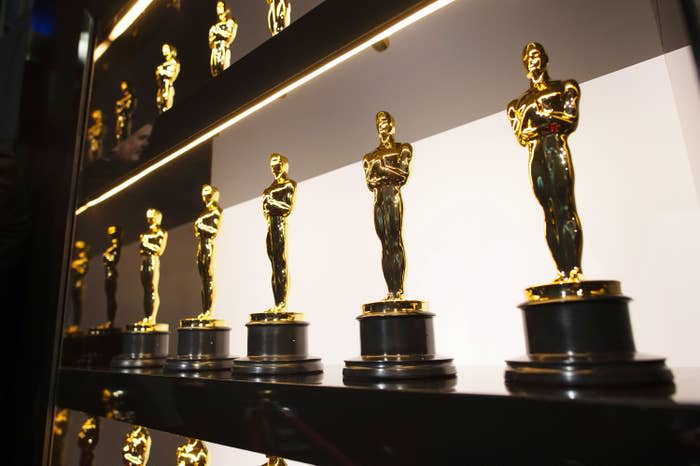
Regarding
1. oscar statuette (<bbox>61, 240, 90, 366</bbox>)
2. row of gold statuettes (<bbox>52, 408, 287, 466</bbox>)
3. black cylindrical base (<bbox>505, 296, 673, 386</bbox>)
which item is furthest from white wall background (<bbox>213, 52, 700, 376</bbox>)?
oscar statuette (<bbox>61, 240, 90, 366</bbox>)

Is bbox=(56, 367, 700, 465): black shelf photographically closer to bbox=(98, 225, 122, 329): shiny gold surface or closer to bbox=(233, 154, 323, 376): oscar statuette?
bbox=(233, 154, 323, 376): oscar statuette

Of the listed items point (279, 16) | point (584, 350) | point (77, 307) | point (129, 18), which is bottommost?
point (584, 350)

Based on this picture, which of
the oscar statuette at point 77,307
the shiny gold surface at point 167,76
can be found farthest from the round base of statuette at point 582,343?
the oscar statuette at point 77,307

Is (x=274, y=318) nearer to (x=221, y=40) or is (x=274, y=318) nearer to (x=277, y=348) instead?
(x=277, y=348)

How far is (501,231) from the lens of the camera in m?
0.65

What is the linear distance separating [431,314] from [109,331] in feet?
2.40

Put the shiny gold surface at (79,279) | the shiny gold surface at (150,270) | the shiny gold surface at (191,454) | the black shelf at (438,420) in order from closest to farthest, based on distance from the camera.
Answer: the black shelf at (438,420), the shiny gold surface at (191,454), the shiny gold surface at (150,270), the shiny gold surface at (79,279)

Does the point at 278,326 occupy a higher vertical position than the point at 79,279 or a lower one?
lower

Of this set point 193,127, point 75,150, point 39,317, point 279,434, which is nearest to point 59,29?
point 75,150

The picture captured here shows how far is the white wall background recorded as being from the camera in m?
0.51

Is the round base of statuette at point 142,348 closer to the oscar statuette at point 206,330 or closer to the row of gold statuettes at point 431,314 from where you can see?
the row of gold statuettes at point 431,314

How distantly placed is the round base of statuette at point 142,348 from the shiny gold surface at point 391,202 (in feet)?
1.59

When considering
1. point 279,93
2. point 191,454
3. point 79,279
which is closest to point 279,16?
point 279,93

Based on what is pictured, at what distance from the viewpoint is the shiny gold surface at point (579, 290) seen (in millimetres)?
371
